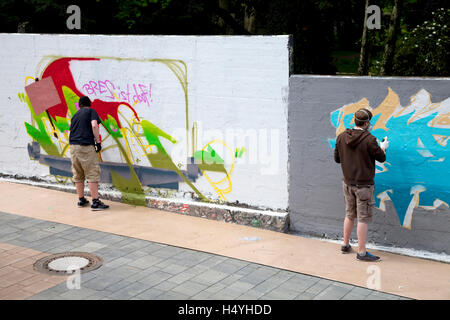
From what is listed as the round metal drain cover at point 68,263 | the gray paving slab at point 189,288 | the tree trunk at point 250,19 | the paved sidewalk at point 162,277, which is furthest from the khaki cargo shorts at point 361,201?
the tree trunk at point 250,19

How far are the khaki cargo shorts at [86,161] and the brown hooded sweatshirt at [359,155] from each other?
148 inches

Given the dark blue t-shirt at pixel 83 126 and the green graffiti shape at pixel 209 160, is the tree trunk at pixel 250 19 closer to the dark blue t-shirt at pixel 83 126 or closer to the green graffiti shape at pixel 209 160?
the dark blue t-shirt at pixel 83 126

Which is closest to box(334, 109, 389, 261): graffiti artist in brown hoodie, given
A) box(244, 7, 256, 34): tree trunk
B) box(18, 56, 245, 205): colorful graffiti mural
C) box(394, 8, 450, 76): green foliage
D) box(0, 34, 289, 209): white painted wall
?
box(0, 34, 289, 209): white painted wall

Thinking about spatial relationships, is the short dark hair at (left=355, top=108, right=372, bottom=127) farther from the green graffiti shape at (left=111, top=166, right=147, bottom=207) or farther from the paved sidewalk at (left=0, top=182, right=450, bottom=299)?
the green graffiti shape at (left=111, top=166, right=147, bottom=207)

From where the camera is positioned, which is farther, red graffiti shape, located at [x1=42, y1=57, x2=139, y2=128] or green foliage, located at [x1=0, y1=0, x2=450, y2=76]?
green foliage, located at [x1=0, y1=0, x2=450, y2=76]

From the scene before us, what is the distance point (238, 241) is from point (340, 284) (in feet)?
5.32

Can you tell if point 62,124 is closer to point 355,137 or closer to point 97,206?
point 97,206

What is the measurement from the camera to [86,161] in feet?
27.0

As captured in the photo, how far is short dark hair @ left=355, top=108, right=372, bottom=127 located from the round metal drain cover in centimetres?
322

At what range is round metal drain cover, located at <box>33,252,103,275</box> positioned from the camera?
19.9 ft

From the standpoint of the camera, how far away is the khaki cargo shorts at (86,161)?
8.21 m

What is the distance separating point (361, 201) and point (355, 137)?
71 centimetres

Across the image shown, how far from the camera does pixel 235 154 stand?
7539mm

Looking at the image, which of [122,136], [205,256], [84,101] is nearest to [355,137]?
[205,256]
